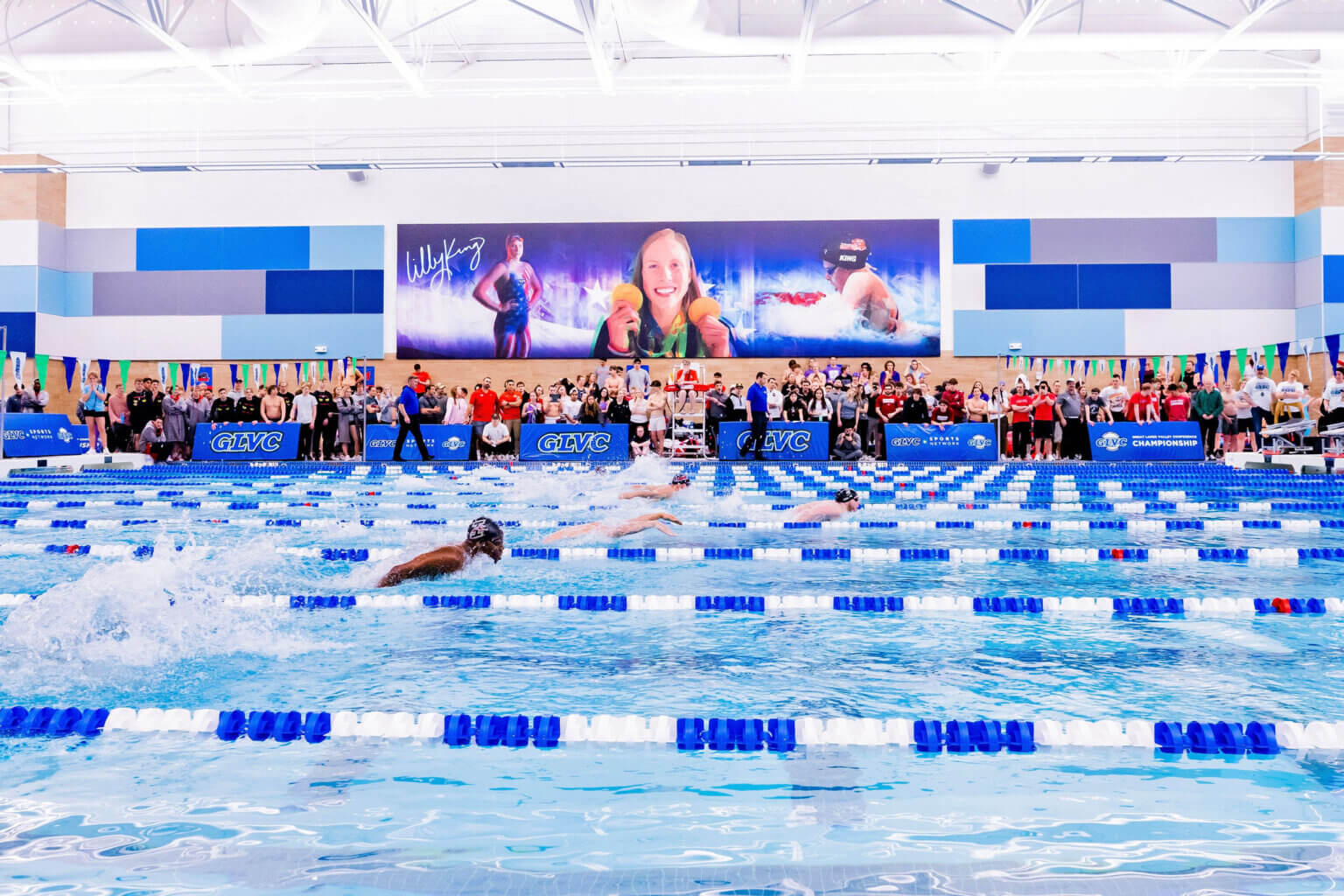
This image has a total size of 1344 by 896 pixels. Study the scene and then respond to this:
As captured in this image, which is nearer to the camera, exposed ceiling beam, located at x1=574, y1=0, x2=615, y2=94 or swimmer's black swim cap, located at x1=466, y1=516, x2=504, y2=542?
swimmer's black swim cap, located at x1=466, y1=516, x2=504, y2=542

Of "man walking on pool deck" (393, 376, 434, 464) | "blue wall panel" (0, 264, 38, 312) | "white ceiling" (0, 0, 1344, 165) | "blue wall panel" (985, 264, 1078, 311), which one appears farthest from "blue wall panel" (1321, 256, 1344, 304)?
"blue wall panel" (0, 264, 38, 312)

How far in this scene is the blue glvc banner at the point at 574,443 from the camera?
14484 mm

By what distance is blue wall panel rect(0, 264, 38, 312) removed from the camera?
18406 mm

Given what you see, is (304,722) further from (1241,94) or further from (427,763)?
(1241,94)

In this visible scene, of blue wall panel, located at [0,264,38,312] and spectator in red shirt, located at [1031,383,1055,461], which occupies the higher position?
blue wall panel, located at [0,264,38,312]

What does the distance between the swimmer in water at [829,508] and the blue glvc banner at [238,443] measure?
10.1 m

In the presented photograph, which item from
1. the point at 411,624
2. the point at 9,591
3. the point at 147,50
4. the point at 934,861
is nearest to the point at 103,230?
the point at 147,50

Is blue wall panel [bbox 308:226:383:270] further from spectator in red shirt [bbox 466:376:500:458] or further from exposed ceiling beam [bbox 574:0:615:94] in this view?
exposed ceiling beam [bbox 574:0:615:94]

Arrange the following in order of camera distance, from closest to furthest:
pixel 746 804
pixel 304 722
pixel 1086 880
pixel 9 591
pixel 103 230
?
pixel 1086 880 → pixel 746 804 → pixel 304 722 → pixel 9 591 → pixel 103 230

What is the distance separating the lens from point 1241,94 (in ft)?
59.9

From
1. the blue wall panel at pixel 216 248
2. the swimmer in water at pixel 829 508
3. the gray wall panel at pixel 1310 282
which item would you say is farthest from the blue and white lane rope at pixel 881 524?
the gray wall panel at pixel 1310 282

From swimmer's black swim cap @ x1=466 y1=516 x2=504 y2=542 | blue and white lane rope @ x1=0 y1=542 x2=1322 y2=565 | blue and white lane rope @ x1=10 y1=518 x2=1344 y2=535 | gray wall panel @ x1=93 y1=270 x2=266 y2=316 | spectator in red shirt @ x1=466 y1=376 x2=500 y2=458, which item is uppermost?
gray wall panel @ x1=93 y1=270 x2=266 y2=316

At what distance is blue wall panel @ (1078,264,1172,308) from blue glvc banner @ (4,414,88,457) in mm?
16403

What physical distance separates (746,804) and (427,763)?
0.76 m
